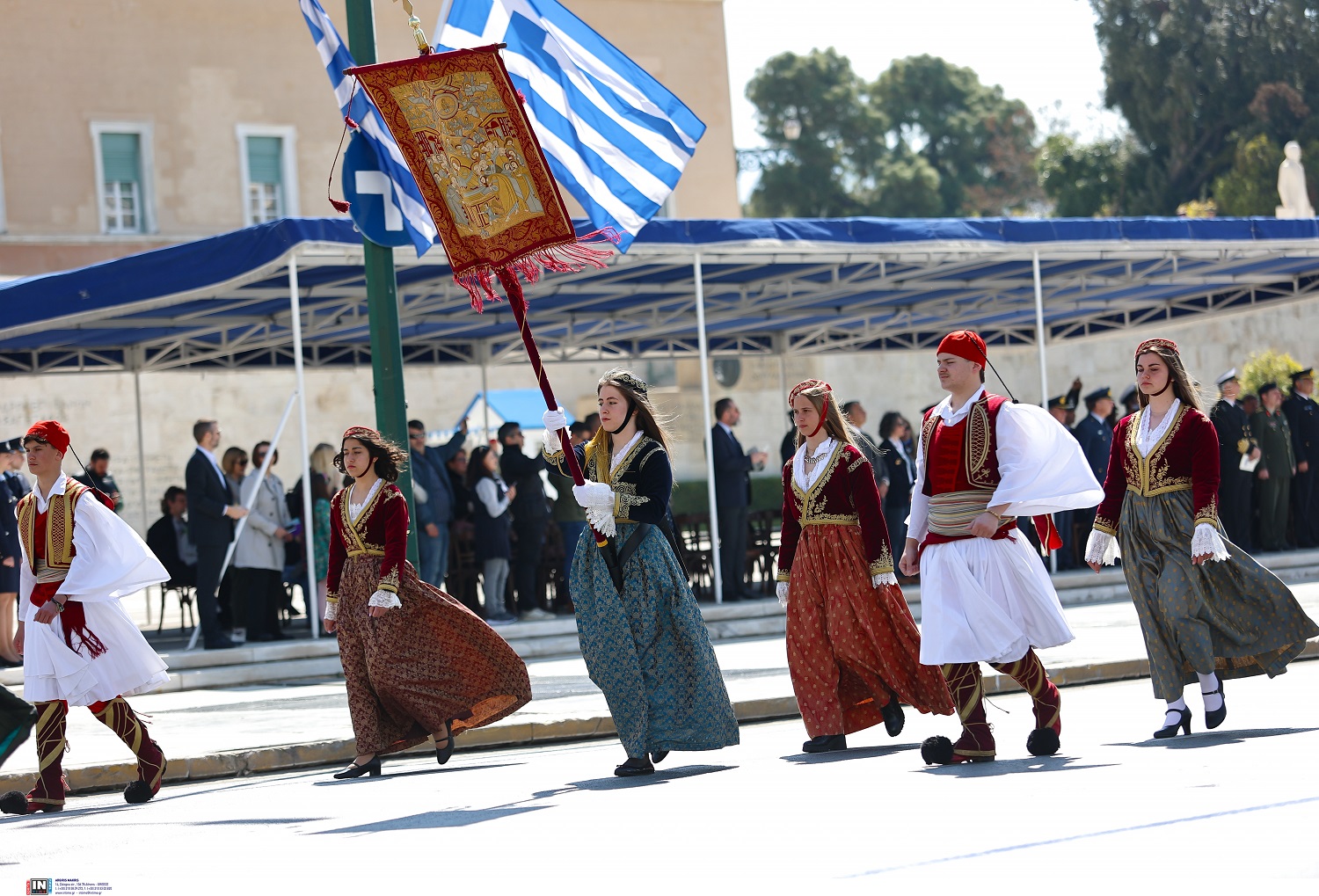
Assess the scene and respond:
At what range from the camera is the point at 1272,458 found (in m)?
17.5

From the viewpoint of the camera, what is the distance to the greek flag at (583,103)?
9445mm

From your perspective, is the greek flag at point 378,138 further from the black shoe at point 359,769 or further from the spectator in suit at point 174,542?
the spectator in suit at point 174,542

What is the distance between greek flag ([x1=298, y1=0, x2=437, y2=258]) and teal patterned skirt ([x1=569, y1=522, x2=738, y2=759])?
3152 mm

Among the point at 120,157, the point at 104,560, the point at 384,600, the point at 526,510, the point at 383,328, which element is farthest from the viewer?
the point at 120,157

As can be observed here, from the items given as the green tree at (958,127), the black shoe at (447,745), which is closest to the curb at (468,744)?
the black shoe at (447,745)

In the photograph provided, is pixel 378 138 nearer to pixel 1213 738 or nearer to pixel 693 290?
pixel 1213 738

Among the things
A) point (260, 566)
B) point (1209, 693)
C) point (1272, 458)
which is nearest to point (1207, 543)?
point (1209, 693)

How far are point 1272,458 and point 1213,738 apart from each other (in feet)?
35.2

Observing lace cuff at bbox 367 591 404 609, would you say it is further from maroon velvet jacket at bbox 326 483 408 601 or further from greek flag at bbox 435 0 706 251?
greek flag at bbox 435 0 706 251

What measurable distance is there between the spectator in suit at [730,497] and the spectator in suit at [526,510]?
1.64 m

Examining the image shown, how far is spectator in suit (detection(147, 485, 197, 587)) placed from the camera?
1634cm

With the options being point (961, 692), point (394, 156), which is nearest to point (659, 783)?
point (961, 692)

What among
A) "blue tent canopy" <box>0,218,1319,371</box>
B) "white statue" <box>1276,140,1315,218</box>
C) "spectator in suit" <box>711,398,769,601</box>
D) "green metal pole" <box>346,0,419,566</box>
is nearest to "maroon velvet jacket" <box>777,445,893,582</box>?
"green metal pole" <box>346,0,419,566</box>

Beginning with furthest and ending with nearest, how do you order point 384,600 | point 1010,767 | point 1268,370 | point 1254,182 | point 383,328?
point 1254,182 → point 1268,370 → point 383,328 → point 384,600 → point 1010,767
